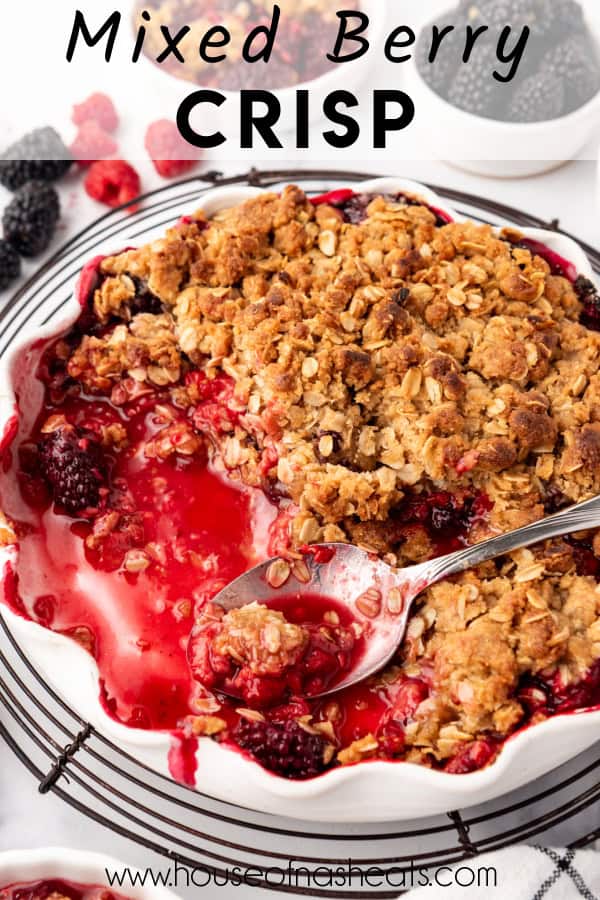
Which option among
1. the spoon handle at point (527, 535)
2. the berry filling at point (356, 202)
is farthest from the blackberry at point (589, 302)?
the spoon handle at point (527, 535)

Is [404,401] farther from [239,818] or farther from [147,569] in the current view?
[239,818]

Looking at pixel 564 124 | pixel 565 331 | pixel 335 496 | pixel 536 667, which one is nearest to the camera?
pixel 536 667

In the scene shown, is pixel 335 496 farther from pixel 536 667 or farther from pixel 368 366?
pixel 536 667

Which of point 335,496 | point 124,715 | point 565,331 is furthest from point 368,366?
point 124,715

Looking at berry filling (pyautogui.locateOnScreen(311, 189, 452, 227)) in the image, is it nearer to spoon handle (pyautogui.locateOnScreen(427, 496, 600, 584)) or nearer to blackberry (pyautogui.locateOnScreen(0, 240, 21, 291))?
spoon handle (pyautogui.locateOnScreen(427, 496, 600, 584))

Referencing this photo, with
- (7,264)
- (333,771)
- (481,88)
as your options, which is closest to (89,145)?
(7,264)

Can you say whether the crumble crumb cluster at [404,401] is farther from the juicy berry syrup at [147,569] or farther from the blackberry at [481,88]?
the blackberry at [481,88]
